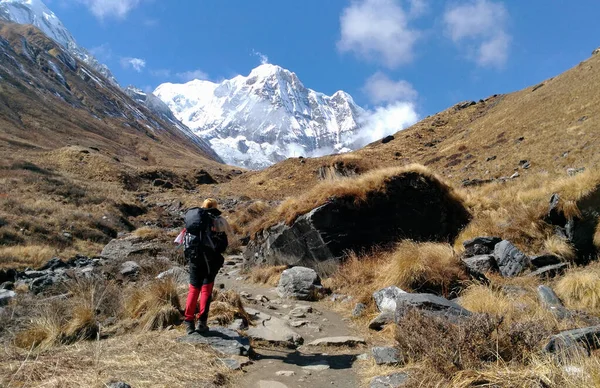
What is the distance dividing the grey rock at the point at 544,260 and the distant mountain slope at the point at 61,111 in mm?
59211

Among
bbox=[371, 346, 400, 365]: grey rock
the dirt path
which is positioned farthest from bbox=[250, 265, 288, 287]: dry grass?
bbox=[371, 346, 400, 365]: grey rock

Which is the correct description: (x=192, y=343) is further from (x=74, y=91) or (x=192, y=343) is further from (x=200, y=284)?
(x=74, y=91)

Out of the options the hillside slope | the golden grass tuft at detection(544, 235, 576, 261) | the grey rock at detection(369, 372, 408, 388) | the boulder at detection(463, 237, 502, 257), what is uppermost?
the hillside slope

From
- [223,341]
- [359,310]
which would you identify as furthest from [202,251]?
[359,310]

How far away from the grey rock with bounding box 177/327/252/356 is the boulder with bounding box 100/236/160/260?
368 inches

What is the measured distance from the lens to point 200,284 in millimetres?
5773

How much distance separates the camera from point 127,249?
15.0 metres

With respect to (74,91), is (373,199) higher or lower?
lower

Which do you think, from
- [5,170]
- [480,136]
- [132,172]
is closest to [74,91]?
[132,172]

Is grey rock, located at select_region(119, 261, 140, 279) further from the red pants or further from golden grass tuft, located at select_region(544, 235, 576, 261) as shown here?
golden grass tuft, located at select_region(544, 235, 576, 261)

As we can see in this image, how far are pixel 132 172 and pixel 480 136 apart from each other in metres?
41.0

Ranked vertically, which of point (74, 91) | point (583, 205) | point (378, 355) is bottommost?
point (378, 355)

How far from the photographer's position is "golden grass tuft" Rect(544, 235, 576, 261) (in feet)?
25.4

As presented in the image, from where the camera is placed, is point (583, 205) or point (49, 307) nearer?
point (49, 307)
